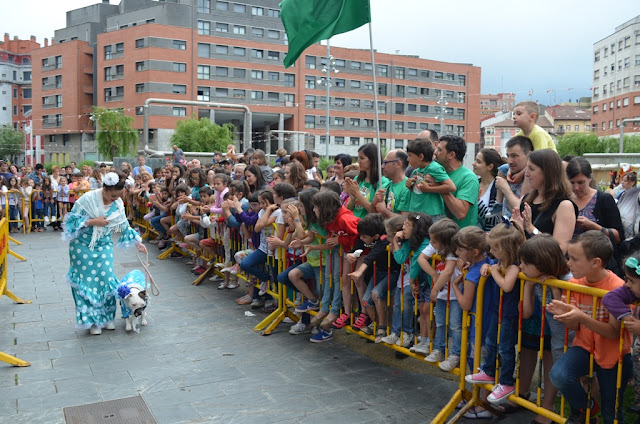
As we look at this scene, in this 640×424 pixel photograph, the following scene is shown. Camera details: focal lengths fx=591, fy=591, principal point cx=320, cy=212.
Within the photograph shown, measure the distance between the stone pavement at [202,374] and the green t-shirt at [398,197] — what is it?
1627 millimetres

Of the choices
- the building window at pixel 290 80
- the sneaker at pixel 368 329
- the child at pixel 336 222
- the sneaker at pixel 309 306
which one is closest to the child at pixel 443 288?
the sneaker at pixel 368 329

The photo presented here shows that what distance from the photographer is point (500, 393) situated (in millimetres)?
4328

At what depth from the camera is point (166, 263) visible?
12.3 meters

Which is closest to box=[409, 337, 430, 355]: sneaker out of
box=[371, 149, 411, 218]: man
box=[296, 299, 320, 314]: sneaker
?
box=[371, 149, 411, 218]: man

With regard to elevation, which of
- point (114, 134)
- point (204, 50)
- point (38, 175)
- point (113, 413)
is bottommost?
point (113, 413)

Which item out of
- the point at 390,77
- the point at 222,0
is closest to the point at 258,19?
the point at 222,0

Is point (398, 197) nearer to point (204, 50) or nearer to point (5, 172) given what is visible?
point (5, 172)

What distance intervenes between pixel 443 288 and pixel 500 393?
988 mm

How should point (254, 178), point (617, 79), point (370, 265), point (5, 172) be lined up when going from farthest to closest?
point (617, 79) → point (5, 172) → point (254, 178) → point (370, 265)

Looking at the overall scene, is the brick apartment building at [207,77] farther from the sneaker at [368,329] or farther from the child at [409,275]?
the child at [409,275]

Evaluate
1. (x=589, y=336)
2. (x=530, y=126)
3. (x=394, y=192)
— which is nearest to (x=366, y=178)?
(x=394, y=192)

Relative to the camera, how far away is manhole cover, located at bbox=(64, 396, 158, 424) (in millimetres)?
4848

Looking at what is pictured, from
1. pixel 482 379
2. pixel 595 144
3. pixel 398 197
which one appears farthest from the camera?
pixel 595 144

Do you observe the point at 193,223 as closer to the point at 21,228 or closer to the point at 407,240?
the point at 407,240
